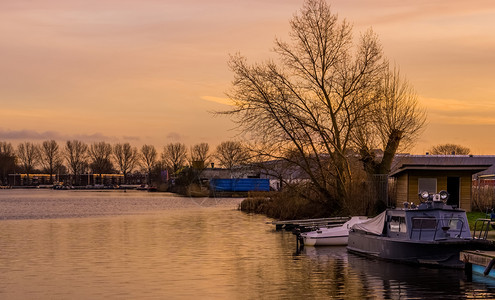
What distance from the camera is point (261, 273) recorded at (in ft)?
103

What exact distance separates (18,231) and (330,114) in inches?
949

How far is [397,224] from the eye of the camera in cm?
3334

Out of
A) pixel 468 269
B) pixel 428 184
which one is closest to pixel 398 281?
pixel 468 269

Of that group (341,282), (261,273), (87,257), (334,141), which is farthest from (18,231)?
(341,282)

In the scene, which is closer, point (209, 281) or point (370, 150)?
point (209, 281)

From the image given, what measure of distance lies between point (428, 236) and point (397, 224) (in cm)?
198

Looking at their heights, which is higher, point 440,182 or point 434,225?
point 440,182

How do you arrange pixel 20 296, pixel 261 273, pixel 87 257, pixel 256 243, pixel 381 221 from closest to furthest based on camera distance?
pixel 20 296 < pixel 261 273 < pixel 381 221 < pixel 87 257 < pixel 256 243

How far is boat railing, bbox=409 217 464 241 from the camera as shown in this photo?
3133 cm

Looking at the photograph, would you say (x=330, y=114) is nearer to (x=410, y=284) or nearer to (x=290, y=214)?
(x=290, y=214)

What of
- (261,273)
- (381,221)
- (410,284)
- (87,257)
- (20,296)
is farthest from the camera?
(87,257)

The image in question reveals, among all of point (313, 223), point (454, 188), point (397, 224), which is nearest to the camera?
point (397, 224)

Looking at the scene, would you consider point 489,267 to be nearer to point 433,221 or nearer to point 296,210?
point 433,221

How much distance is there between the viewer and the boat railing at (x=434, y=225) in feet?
103
